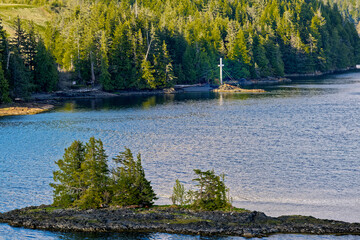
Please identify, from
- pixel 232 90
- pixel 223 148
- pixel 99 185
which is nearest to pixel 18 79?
pixel 232 90

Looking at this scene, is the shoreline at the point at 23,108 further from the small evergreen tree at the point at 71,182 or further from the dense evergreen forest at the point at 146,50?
the small evergreen tree at the point at 71,182

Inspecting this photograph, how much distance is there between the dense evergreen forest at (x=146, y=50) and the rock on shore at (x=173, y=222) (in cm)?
6050

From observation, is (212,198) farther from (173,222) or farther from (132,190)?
(132,190)

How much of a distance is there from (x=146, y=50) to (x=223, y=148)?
257 feet

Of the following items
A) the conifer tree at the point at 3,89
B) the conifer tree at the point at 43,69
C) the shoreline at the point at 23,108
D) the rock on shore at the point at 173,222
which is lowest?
the rock on shore at the point at 173,222

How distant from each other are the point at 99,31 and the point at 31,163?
262 ft

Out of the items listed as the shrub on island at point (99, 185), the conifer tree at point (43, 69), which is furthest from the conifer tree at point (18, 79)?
the shrub on island at point (99, 185)

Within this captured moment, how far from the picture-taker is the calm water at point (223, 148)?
31.8 metres

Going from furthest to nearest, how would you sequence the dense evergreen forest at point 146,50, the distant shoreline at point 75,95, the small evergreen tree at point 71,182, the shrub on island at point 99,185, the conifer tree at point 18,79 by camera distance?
the dense evergreen forest at point 146,50
the conifer tree at point 18,79
the distant shoreline at point 75,95
the small evergreen tree at point 71,182
the shrub on island at point 99,185

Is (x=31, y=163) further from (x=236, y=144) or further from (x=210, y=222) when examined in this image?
(x=210, y=222)

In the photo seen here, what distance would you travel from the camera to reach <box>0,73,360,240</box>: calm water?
104ft

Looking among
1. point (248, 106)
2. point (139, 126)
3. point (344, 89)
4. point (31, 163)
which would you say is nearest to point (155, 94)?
point (248, 106)

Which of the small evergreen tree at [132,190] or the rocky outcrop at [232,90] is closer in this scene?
the small evergreen tree at [132,190]

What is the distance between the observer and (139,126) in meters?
65.1
